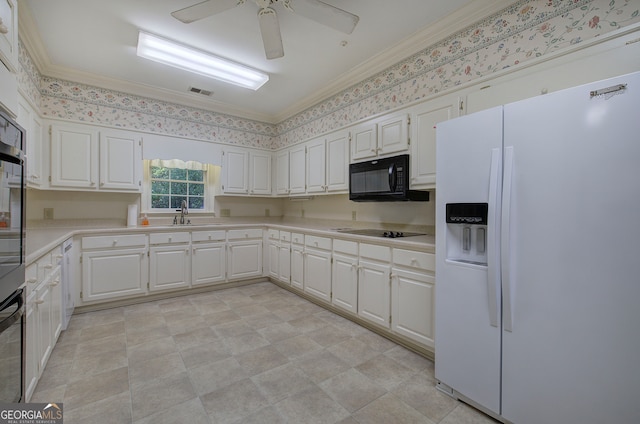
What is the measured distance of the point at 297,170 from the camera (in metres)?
4.21

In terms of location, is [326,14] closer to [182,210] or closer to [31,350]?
[31,350]

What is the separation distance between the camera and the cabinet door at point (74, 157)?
3182 millimetres

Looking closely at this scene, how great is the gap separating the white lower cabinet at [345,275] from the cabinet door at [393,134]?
987 millimetres

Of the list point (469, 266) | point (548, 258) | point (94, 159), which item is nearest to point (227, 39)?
point (94, 159)

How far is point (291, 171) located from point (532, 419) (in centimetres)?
366

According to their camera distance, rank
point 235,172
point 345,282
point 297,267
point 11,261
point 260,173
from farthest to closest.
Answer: point 260,173 → point 235,172 → point 297,267 → point 345,282 → point 11,261

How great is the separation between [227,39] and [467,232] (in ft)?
8.49

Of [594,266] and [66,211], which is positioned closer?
Answer: [594,266]

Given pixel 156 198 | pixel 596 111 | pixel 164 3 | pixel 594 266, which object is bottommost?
pixel 594 266

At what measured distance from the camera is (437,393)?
1.79 m

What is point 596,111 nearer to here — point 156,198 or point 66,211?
point 156,198

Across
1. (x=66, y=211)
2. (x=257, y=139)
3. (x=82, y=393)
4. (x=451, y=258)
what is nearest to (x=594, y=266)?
(x=451, y=258)

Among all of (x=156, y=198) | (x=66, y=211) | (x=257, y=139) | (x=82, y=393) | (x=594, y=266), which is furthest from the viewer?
(x=257, y=139)

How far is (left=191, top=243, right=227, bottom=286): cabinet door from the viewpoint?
146 inches
